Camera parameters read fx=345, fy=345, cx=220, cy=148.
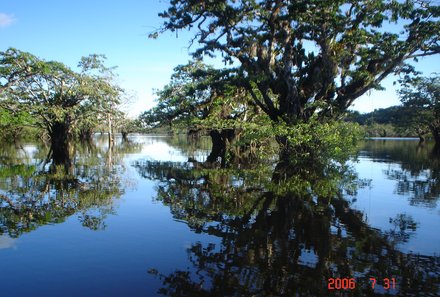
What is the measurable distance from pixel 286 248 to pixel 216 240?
1.69m

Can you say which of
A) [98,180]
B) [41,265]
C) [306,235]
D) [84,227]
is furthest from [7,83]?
[306,235]

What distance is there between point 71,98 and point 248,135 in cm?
2295

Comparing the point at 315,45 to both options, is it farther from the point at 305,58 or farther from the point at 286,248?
the point at 286,248

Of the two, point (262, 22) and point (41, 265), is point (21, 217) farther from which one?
point (262, 22)

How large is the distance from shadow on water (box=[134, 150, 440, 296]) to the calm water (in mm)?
30

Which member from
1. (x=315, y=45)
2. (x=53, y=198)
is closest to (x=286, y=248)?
(x=53, y=198)

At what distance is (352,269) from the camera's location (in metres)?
6.67

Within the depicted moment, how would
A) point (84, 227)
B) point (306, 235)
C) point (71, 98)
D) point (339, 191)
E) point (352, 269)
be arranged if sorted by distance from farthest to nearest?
point (71, 98), point (339, 191), point (84, 227), point (306, 235), point (352, 269)

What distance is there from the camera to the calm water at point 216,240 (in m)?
6.08
